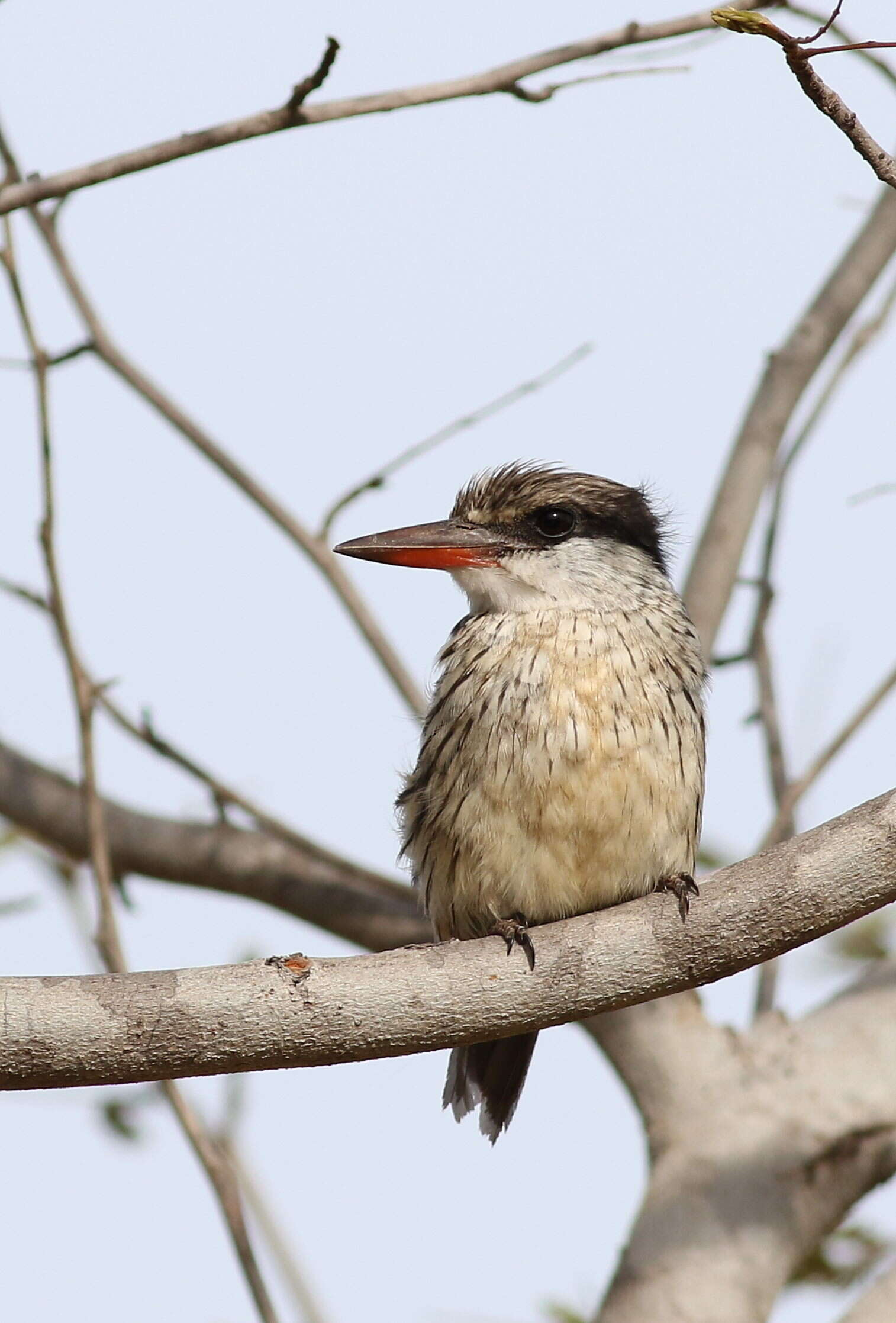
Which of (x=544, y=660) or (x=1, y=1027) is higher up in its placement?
(x=544, y=660)

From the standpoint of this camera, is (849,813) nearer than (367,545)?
Yes

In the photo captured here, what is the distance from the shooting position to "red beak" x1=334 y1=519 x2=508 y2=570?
12.5ft

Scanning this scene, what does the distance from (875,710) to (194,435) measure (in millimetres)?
2102

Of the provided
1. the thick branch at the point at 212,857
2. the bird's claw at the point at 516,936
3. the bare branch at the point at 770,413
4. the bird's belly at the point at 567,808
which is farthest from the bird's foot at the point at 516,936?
the bare branch at the point at 770,413

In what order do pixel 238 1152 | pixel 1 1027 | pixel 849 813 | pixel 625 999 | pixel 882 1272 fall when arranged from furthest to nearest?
pixel 238 1152, pixel 882 1272, pixel 625 999, pixel 849 813, pixel 1 1027

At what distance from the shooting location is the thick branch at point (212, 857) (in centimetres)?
458

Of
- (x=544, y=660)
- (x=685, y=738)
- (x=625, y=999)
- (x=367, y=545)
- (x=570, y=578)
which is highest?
(x=367, y=545)

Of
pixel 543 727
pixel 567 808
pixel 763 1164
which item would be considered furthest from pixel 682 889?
pixel 763 1164

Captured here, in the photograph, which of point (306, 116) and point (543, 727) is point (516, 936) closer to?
point (543, 727)

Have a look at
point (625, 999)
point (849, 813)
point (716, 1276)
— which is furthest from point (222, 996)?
point (716, 1276)

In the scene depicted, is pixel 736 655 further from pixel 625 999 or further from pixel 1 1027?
pixel 1 1027

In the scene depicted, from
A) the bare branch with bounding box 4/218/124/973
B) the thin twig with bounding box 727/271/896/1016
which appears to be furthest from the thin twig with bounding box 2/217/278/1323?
the thin twig with bounding box 727/271/896/1016

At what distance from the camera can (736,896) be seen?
2590 mm

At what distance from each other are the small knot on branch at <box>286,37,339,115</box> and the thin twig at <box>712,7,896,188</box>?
0.90m
